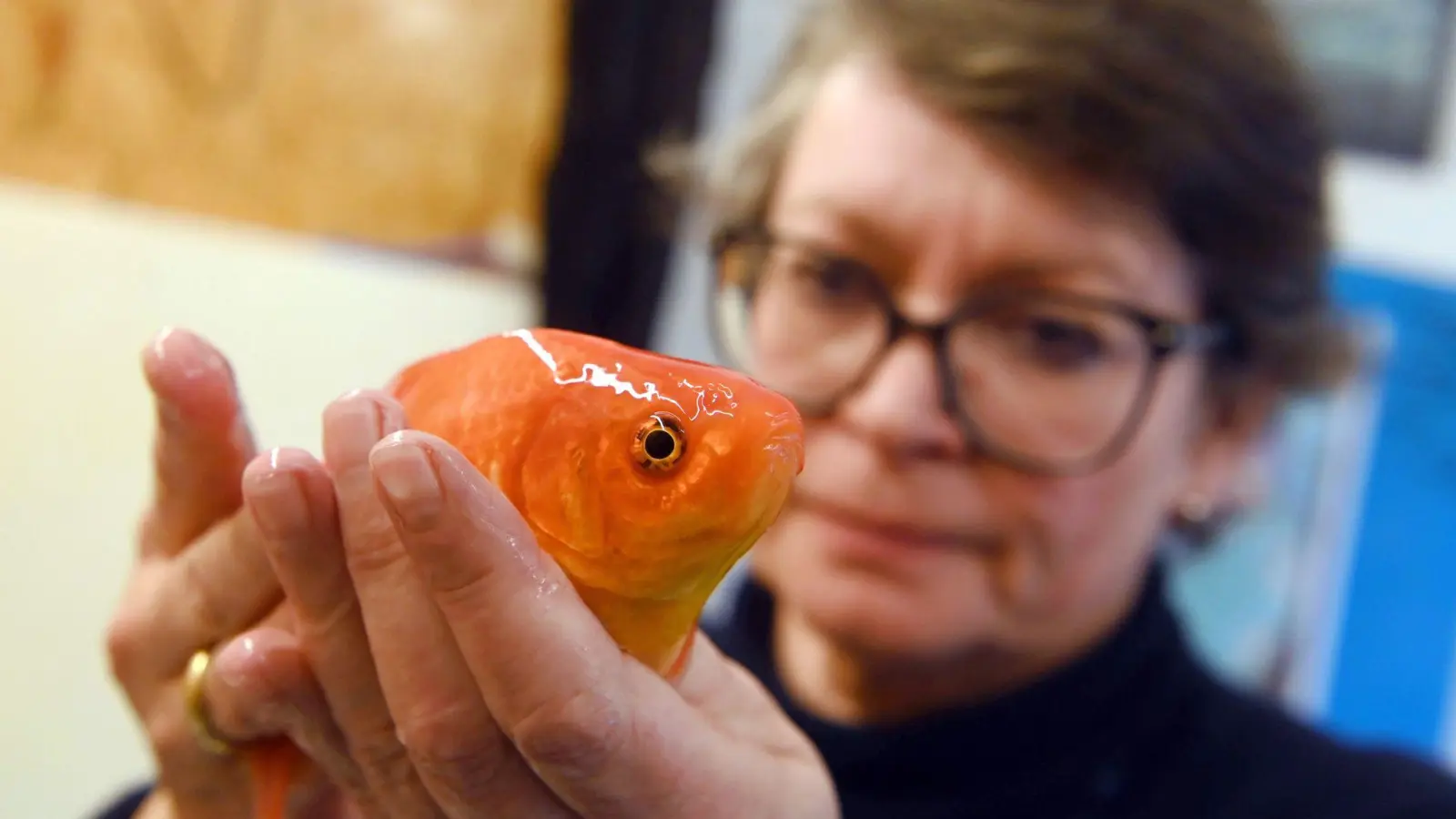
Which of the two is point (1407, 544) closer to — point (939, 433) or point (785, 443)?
point (939, 433)

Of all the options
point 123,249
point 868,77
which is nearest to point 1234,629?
point 868,77

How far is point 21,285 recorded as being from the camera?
70cm

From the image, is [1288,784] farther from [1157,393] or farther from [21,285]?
[21,285]

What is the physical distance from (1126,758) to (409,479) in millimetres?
620

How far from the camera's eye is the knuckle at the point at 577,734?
23 cm

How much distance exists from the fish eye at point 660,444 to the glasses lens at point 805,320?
1.18ft

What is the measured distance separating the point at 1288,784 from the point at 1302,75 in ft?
1.77

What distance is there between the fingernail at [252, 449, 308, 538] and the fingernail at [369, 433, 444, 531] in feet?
0.16

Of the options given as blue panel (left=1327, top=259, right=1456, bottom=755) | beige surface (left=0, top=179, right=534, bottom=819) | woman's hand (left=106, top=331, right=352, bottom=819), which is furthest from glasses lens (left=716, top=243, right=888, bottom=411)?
blue panel (left=1327, top=259, right=1456, bottom=755)

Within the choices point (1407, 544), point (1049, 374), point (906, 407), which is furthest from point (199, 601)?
point (1407, 544)

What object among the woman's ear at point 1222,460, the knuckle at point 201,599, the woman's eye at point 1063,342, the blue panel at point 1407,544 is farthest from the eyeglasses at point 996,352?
the blue panel at point 1407,544

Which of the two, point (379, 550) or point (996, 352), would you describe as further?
point (996, 352)

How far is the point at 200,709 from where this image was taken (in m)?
0.33

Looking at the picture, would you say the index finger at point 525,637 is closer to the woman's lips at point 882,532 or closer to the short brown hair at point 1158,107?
the woman's lips at point 882,532
